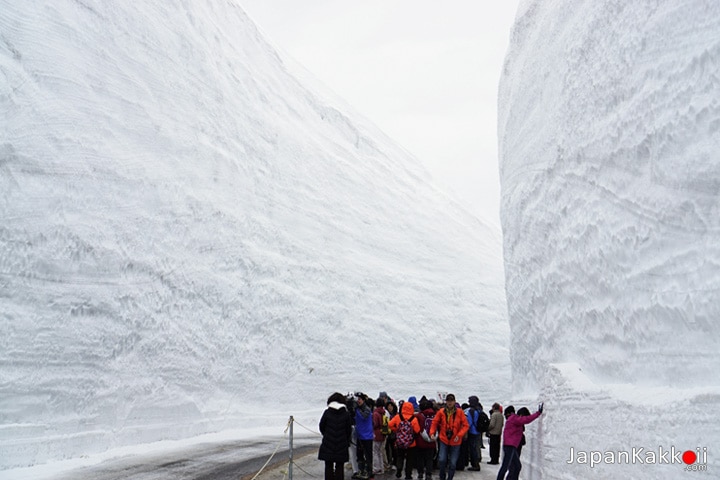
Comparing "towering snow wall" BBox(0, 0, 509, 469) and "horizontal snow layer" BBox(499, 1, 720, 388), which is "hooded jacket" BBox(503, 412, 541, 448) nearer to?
"horizontal snow layer" BBox(499, 1, 720, 388)

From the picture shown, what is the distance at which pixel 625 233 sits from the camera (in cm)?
774

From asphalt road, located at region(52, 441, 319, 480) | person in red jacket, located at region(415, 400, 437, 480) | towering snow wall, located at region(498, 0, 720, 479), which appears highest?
towering snow wall, located at region(498, 0, 720, 479)

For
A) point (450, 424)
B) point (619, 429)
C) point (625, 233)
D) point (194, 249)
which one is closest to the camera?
point (619, 429)

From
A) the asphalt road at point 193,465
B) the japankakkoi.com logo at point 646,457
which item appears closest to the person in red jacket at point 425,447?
the asphalt road at point 193,465

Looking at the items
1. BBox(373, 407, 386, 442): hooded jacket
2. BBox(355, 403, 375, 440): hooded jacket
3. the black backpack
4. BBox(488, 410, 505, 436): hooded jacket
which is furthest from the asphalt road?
BBox(488, 410, 505, 436): hooded jacket

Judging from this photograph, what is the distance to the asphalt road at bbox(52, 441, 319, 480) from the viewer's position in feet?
32.4

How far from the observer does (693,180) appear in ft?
20.7

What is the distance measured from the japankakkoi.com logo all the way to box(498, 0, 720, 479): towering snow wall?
0.05 meters

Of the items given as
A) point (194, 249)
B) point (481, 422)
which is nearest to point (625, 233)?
point (481, 422)

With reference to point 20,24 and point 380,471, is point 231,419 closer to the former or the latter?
point 380,471

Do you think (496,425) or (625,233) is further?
(496,425)

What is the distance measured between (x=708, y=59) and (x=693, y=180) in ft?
3.61

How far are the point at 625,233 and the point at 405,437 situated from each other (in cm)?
468

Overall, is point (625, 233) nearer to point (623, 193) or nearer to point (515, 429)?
point (623, 193)
